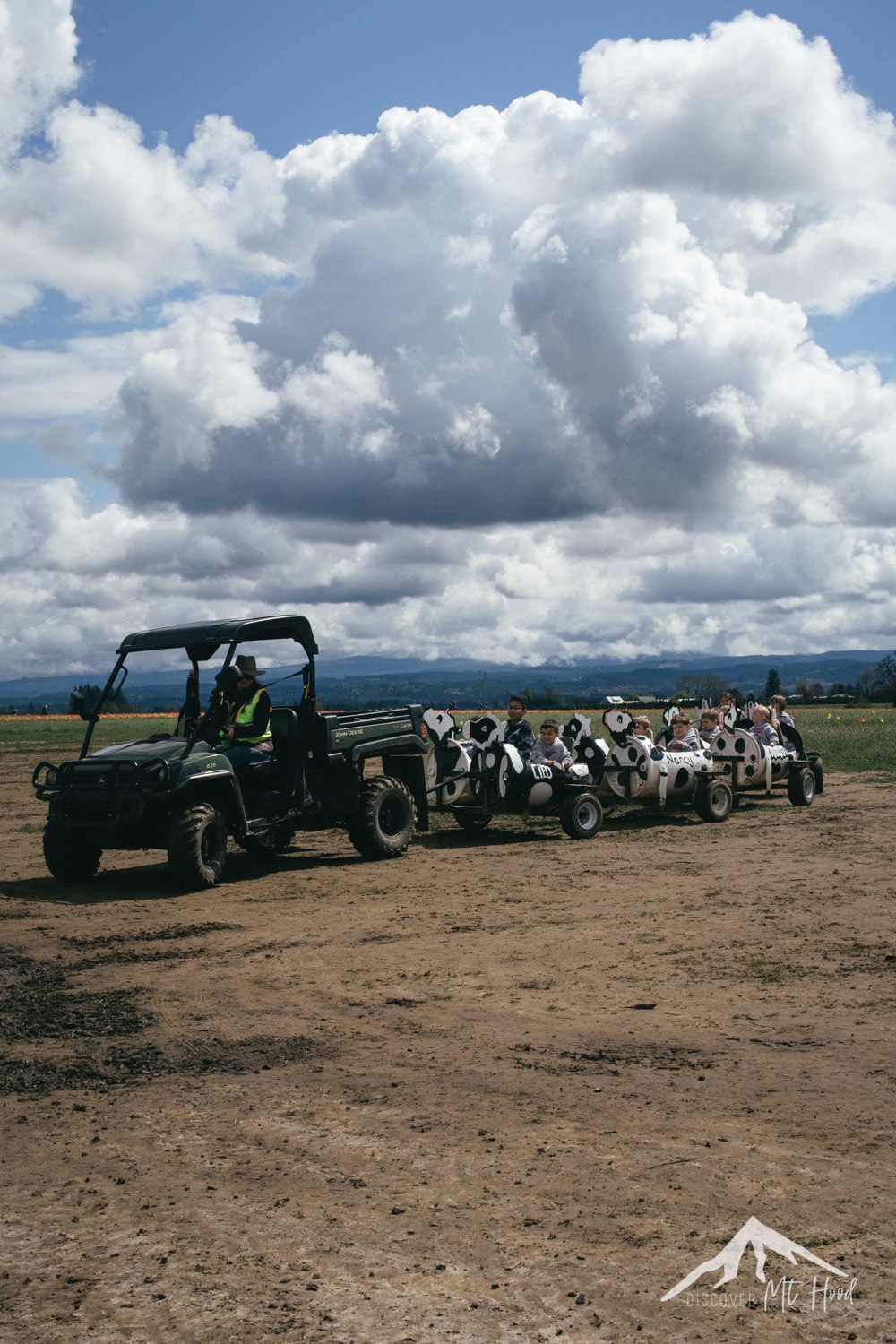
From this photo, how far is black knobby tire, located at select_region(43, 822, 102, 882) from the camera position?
1213 cm

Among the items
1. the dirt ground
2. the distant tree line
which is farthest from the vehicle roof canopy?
the distant tree line

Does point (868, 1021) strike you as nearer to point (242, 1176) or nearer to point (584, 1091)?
point (584, 1091)

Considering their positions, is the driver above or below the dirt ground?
above

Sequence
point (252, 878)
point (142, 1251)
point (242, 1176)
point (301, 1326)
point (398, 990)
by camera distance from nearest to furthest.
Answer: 1. point (301, 1326)
2. point (142, 1251)
3. point (242, 1176)
4. point (398, 990)
5. point (252, 878)

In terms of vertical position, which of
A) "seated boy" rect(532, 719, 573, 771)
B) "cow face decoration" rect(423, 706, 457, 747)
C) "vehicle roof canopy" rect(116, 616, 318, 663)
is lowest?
"seated boy" rect(532, 719, 573, 771)

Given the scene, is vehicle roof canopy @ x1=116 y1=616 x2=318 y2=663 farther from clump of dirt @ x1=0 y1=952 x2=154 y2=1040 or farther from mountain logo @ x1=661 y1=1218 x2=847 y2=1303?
mountain logo @ x1=661 y1=1218 x2=847 y2=1303

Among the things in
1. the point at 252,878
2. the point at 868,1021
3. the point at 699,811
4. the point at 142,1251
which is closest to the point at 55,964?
the point at 252,878

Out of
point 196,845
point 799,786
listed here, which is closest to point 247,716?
point 196,845

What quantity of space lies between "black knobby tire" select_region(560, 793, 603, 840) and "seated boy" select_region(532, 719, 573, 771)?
462 millimetres

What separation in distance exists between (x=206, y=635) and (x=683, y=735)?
840cm

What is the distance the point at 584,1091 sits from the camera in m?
5.88

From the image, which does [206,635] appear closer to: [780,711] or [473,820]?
[473,820]

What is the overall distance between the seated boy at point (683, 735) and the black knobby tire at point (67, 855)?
8.73 meters

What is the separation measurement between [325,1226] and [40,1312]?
102cm
